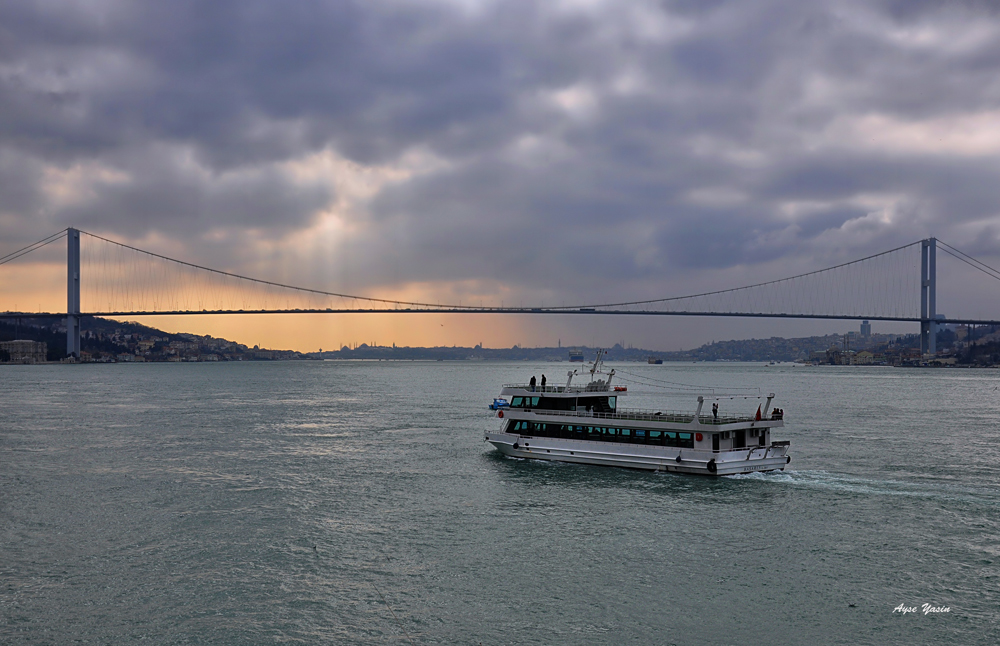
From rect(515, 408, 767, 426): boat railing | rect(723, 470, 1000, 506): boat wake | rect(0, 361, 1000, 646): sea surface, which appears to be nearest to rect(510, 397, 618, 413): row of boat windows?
rect(515, 408, 767, 426): boat railing

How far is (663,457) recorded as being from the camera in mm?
30656

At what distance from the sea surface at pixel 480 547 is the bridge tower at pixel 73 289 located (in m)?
131

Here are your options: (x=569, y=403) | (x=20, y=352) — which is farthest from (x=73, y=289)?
(x=569, y=403)

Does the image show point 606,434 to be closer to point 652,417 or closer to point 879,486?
point 652,417

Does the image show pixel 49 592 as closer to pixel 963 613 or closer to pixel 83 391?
pixel 963 613

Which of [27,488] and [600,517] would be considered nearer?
[600,517]

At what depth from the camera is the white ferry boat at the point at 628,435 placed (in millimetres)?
30047

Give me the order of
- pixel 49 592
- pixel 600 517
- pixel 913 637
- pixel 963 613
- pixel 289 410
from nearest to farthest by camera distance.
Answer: pixel 913 637 < pixel 963 613 < pixel 49 592 < pixel 600 517 < pixel 289 410

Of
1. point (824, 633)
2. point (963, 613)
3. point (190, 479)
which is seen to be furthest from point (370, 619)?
point (190, 479)

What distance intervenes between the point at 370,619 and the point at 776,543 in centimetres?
1193

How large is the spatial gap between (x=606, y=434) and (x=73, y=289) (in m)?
157

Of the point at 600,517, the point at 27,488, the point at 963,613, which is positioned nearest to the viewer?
the point at 963,613

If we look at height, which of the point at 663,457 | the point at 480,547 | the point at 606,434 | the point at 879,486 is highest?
the point at 606,434

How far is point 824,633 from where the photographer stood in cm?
1485
